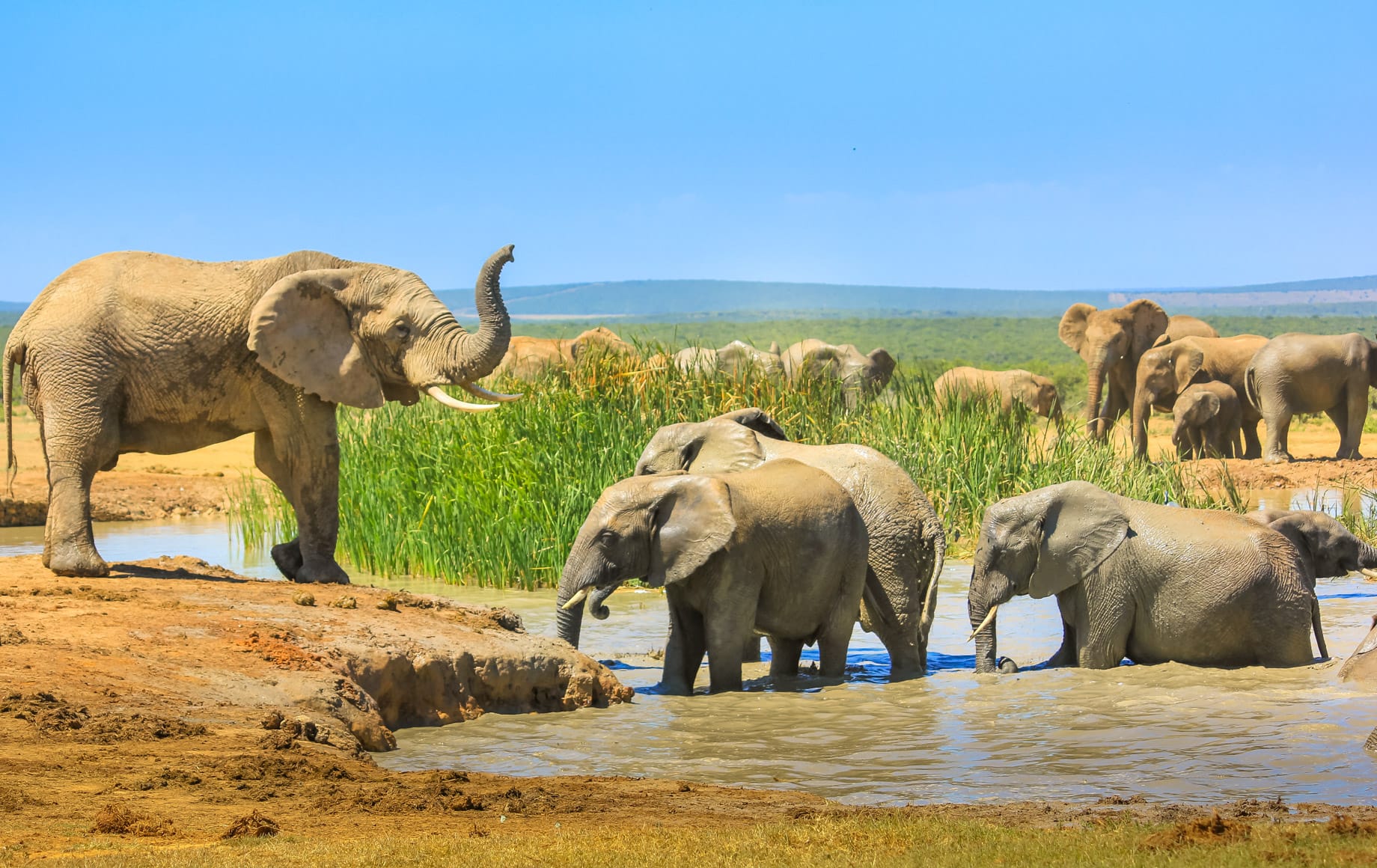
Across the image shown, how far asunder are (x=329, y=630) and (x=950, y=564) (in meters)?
7.29

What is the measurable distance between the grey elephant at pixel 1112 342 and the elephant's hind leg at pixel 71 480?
61.3 ft

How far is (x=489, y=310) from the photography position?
9.63 meters

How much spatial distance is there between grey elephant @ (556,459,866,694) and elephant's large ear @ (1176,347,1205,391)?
1742 cm

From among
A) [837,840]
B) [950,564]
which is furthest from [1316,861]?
[950,564]

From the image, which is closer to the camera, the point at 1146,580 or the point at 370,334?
the point at 1146,580

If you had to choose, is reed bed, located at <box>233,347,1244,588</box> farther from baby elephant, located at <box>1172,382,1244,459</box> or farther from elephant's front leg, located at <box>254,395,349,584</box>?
baby elephant, located at <box>1172,382,1244,459</box>

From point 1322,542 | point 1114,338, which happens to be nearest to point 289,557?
point 1322,542

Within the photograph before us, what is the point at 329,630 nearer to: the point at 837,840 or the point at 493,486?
the point at 837,840

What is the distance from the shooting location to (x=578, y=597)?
8.54m

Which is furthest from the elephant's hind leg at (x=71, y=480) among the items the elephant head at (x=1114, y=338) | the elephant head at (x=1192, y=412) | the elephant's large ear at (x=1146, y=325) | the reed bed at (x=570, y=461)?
the elephant's large ear at (x=1146, y=325)

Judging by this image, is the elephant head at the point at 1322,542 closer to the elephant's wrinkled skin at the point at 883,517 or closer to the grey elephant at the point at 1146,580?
the grey elephant at the point at 1146,580

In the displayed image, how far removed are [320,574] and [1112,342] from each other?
61.7ft

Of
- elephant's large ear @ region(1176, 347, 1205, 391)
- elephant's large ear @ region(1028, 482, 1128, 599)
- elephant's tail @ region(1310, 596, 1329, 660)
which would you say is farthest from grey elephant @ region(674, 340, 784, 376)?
elephant's large ear @ region(1176, 347, 1205, 391)

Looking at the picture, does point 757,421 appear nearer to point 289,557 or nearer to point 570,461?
point 289,557
